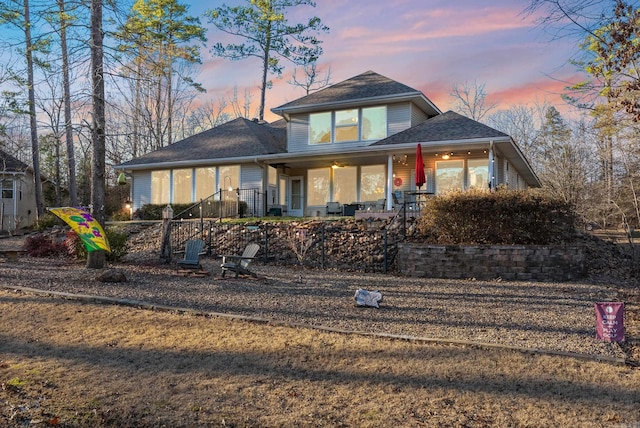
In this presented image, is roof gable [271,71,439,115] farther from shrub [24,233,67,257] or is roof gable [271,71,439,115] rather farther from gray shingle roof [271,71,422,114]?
shrub [24,233,67,257]

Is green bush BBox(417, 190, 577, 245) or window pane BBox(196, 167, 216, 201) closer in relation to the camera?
green bush BBox(417, 190, 577, 245)

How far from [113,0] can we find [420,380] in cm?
1111

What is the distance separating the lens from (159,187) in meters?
22.3

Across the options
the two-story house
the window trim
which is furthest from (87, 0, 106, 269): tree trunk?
the window trim

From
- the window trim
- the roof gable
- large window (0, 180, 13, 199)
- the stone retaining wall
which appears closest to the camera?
the stone retaining wall

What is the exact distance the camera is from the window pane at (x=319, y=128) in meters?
20.0

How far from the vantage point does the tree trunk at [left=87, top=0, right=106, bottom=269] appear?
1043 cm

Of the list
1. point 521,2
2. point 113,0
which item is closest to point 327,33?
point 113,0

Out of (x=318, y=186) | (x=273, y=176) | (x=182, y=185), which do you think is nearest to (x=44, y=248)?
(x=182, y=185)

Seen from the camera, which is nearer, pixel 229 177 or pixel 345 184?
pixel 345 184

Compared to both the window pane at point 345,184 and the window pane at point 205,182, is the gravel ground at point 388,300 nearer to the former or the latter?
the window pane at point 345,184

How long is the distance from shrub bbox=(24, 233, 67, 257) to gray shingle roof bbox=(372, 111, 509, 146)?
1130 cm

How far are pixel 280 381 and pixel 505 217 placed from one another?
813 centimetres

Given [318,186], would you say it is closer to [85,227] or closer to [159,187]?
[159,187]
